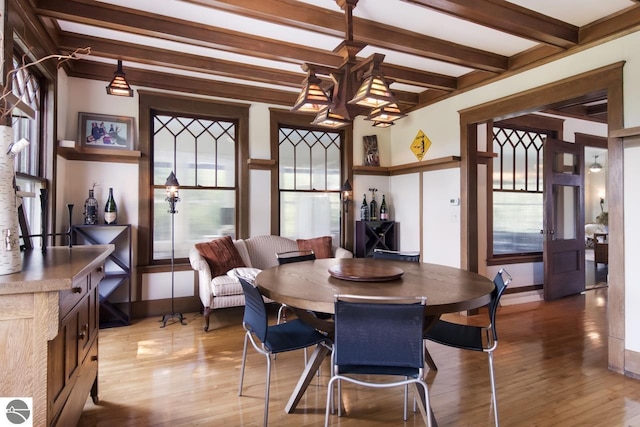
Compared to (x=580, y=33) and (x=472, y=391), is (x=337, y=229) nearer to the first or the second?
(x=472, y=391)

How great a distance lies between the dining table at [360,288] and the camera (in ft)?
6.26

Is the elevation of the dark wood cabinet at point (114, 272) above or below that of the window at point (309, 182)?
below

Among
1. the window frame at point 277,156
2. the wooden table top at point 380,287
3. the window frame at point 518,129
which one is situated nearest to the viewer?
the wooden table top at point 380,287

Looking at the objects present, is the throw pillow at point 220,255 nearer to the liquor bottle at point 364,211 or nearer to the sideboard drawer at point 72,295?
the liquor bottle at point 364,211

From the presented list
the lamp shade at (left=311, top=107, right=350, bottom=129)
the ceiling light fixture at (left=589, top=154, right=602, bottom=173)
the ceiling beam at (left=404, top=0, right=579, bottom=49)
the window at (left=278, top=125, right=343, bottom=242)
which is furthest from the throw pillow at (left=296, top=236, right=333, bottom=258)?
the ceiling light fixture at (left=589, top=154, right=602, bottom=173)

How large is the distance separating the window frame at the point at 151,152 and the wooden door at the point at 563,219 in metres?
4.04

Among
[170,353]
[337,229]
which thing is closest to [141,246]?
[170,353]

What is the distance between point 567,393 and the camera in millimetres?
2633

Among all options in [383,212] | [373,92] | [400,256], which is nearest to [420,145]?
[383,212]

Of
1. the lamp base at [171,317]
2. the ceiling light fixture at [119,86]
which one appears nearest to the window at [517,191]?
the lamp base at [171,317]

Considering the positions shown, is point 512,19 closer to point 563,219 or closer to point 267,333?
point 267,333

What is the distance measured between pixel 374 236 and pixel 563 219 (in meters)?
2.70

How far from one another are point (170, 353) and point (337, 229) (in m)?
2.91

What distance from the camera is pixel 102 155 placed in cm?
421
